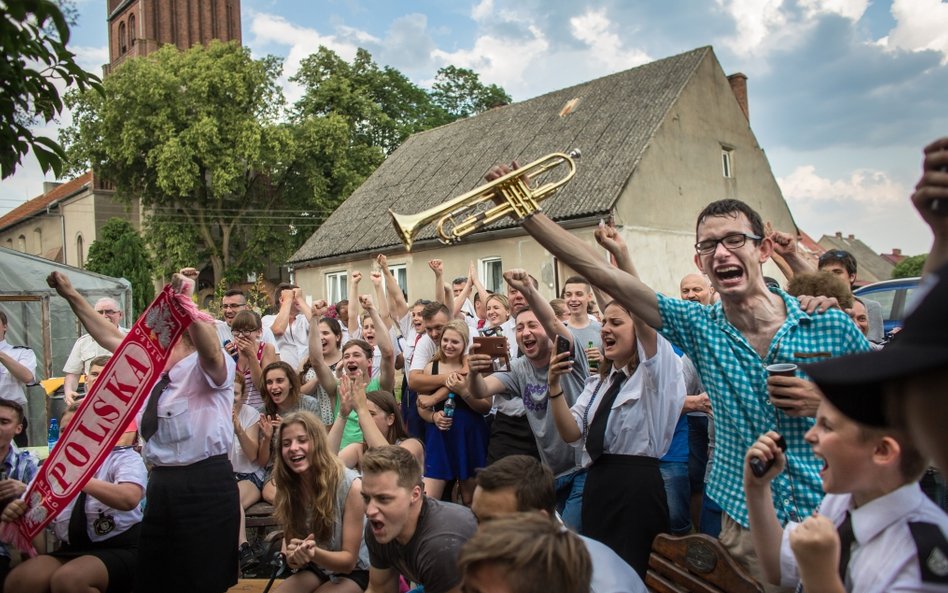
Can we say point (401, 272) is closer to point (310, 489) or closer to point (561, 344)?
point (310, 489)

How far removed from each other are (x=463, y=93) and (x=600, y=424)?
4261 cm

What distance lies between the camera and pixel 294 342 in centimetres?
873

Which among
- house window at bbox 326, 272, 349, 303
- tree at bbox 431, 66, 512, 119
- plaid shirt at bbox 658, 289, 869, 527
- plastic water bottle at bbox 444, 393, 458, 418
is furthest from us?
tree at bbox 431, 66, 512, 119

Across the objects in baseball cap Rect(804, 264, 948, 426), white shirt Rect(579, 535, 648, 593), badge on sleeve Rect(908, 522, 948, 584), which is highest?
baseball cap Rect(804, 264, 948, 426)

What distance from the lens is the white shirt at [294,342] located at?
859cm

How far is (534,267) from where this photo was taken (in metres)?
20.8

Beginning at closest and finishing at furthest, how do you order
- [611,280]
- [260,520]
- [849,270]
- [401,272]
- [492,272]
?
[611,280] → [849,270] → [260,520] → [492,272] → [401,272]

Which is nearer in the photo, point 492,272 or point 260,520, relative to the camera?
point 260,520

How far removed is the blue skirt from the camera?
19.1 feet

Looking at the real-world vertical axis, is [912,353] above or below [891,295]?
below

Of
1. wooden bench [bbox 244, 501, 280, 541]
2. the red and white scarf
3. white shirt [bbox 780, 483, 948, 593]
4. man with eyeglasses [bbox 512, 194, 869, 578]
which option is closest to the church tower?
wooden bench [bbox 244, 501, 280, 541]

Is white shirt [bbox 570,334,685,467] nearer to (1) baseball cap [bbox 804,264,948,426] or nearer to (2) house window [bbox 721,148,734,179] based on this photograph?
(1) baseball cap [bbox 804,264,948,426]

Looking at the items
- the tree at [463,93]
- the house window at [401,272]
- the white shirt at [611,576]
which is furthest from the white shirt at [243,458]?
the tree at [463,93]

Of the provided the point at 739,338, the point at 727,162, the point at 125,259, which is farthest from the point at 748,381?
the point at 125,259
